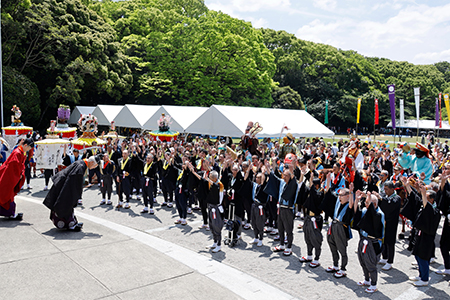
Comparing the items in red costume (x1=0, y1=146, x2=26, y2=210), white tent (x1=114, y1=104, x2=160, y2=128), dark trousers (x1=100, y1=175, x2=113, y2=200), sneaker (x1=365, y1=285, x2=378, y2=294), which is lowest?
sneaker (x1=365, y1=285, x2=378, y2=294)

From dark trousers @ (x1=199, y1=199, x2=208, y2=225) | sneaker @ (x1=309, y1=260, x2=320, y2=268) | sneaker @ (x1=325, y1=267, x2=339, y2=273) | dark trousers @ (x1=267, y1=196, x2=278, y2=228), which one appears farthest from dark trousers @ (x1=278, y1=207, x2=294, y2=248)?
dark trousers @ (x1=199, y1=199, x2=208, y2=225)

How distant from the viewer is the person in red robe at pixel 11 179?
8195 millimetres

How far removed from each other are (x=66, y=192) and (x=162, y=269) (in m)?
3.31

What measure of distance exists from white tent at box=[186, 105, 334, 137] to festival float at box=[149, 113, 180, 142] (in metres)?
1.21

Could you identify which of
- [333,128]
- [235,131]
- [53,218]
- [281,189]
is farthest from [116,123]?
[333,128]

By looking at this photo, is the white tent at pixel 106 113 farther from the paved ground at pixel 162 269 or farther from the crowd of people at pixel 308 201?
the paved ground at pixel 162 269

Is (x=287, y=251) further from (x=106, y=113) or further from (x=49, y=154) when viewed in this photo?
(x=106, y=113)

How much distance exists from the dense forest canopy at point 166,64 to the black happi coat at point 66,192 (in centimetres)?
2022

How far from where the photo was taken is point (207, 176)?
796cm

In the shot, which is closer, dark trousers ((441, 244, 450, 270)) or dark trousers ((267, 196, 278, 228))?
dark trousers ((441, 244, 450, 270))

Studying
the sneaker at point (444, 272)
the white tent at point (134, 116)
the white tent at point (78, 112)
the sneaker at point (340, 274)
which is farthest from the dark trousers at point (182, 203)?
the white tent at point (78, 112)

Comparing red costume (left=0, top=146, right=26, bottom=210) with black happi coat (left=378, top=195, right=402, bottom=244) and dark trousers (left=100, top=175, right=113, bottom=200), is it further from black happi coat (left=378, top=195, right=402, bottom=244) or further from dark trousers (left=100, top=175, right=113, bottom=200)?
black happi coat (left=378, top=195, right=402, bottom=244)

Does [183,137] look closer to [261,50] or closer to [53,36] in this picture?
[53,36]

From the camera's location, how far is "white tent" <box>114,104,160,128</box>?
23.8 metres
